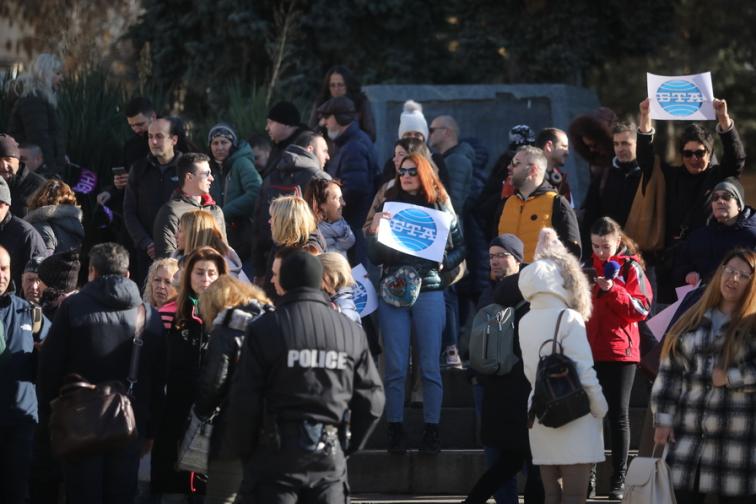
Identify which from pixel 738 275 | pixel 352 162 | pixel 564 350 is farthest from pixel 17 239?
pixel 738 275

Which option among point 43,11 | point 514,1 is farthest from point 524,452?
point 43,11

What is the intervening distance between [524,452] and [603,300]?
4.21ft

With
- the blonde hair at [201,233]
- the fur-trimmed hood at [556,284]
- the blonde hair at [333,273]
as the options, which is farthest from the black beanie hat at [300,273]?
the blonde hair at [201,233]

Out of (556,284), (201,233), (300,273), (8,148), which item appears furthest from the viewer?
(8,148)

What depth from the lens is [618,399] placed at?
1004 cm

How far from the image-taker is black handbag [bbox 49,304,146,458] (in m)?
8.36

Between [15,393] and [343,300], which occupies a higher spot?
[343,300]

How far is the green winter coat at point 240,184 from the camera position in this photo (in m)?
12.5

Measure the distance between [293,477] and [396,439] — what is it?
3.18 metres

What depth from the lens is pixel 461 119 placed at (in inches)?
620

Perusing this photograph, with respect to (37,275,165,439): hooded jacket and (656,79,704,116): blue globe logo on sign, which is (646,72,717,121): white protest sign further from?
(37,275,165,439): hooded jacket

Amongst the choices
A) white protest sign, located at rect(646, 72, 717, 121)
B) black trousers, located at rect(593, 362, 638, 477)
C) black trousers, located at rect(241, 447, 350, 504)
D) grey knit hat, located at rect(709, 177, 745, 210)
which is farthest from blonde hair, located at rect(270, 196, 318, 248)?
white protest sign, located at rect(646, 72, 717, 121)

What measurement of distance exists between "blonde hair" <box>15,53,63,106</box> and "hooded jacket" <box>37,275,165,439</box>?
5.17 metres

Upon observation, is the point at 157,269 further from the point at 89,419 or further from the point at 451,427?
the point at 451,427
